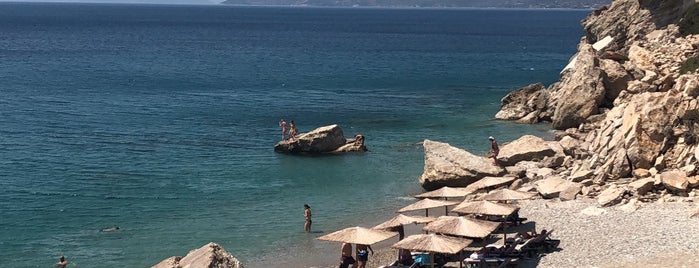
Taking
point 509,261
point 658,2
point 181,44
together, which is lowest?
point 181,44

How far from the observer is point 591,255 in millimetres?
23906

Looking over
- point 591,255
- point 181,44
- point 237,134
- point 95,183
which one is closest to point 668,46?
point 237,134

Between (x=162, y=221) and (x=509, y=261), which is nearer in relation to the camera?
(x=509, y=261)

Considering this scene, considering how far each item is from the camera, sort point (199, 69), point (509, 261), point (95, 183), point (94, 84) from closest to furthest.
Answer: point (509, 261) → point (95, 183) → point (94, 84) → point (199, 69)

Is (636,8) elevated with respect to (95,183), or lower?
elevated

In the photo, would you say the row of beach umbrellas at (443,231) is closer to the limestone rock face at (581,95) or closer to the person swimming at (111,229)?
the person swimming at (111,229)

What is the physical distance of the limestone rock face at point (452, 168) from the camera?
3569 centimetres

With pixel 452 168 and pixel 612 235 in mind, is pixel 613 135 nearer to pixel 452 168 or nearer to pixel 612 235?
pixel 452 168

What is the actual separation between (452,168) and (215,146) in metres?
18.1

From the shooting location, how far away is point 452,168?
1421 inches

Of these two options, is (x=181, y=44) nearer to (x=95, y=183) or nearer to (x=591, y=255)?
(x=95, y=183)

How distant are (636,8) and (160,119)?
39.2 meters

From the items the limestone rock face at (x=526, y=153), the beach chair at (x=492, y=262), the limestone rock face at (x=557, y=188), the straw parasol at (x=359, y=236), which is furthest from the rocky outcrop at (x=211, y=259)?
the limestone rock face at (x=526, y=153)

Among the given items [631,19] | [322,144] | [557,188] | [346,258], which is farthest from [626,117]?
[631,19]
